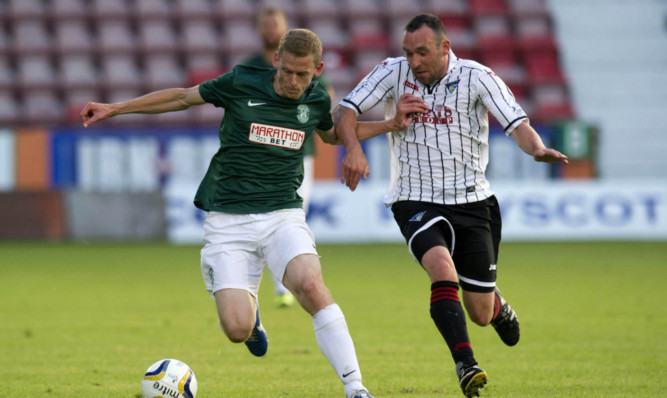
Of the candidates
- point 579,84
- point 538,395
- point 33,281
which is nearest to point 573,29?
point 579,84

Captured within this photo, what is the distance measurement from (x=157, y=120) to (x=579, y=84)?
9.62 meters

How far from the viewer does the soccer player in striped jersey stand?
5215 millimetres

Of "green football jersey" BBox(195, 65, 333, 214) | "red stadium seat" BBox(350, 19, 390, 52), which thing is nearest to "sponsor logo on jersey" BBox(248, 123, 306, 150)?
"green football jersey" BBox(195, 65, 333, 214)

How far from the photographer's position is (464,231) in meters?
5.39

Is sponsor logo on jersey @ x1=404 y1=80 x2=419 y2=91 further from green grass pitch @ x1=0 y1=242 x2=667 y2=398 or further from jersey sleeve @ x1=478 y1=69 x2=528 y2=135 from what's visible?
green grass pitch @ x1=0 y1=242 x2=667 y2=398

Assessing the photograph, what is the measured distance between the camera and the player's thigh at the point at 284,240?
4.84m

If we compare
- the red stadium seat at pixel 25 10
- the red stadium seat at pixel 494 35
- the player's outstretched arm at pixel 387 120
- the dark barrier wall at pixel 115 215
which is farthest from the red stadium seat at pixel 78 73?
the player's outstretched arm at pixel 387 120

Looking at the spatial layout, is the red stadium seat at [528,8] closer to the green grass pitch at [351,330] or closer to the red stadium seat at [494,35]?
the red stadium seat at [494,35]

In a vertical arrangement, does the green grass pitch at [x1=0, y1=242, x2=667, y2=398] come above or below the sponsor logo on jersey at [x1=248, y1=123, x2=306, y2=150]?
below

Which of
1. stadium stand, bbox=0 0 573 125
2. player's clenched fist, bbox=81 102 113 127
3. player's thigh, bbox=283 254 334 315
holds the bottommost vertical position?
player's thigh, bbox=283 254 334 315

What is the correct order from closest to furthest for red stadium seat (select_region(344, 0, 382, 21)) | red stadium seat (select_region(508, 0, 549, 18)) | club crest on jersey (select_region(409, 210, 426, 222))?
club crest on jersey (select_region(409, 210, 426, 222)), red stadium seat (select_region(508, 0, 549, 18)), red stadium seat (select_region(344, 0, 382, 21))

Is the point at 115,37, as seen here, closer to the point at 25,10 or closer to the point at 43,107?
the point at 25,10

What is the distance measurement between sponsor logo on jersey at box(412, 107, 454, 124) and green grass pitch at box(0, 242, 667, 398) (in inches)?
57.1

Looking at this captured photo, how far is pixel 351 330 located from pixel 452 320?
2.59 meters
